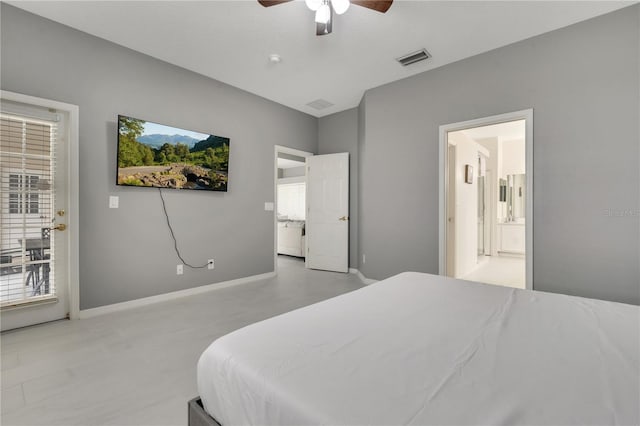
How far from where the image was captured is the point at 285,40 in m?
3.00

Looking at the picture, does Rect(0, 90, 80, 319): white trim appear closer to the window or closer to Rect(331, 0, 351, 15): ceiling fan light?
the window

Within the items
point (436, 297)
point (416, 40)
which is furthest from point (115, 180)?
point (416, 40)

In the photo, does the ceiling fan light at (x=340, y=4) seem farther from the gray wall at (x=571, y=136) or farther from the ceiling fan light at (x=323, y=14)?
the gray wall at (x=571, y=136)

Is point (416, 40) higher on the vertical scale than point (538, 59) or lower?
higher

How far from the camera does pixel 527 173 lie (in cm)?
295

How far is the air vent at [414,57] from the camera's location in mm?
3209

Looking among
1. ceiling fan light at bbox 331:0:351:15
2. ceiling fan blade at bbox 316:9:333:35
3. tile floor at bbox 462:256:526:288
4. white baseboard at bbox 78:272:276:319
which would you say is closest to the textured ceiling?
ceiling fan blade at bbox 316:9:333:35

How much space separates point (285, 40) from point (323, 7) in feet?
2.96

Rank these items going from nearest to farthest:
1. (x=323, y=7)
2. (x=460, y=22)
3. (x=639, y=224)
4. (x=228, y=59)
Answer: (x=323, y=7) → (x=639, y=224) → (x=460, y=22) → (x=228, y=59)

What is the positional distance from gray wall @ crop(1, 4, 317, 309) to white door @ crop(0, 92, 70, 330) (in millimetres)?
162

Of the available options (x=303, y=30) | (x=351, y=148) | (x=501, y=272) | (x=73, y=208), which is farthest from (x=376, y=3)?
(x=501, y=272)

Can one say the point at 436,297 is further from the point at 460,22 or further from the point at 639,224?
the point at 460,22

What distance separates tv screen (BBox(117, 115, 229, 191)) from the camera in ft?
10.1

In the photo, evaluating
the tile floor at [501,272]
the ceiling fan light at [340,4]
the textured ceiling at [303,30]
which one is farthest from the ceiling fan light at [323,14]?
the tile floor at [501,272]
